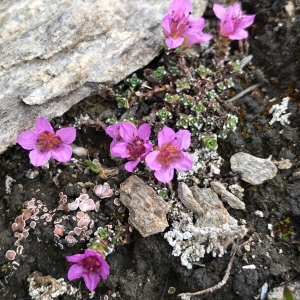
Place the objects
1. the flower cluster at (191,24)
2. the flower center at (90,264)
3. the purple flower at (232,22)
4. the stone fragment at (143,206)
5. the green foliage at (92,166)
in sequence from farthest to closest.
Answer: the purple flower at (232,22)
the flower cluster at (191,24)
the green foliage at (92,166)
the stone fragment at (143,206)
the flower center at (90,264)

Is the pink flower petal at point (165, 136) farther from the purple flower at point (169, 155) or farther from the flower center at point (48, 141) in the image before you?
the flower center at point (48, 141)

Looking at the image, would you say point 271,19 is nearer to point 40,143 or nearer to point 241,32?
point 241,32

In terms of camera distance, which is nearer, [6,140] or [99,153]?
[6,140]

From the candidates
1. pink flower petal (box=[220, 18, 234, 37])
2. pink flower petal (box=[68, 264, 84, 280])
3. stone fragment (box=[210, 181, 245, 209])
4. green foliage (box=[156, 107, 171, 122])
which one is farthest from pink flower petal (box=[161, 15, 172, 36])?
pink flower petal (box=[68, 264, 84, 280])

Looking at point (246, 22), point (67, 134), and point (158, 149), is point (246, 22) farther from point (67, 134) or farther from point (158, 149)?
point (67, 134)

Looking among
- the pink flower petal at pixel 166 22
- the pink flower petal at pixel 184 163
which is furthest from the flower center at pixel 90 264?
the pink flower petal at pixel 166 22

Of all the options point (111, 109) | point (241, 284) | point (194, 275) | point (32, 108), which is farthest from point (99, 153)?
point (241, 284)
